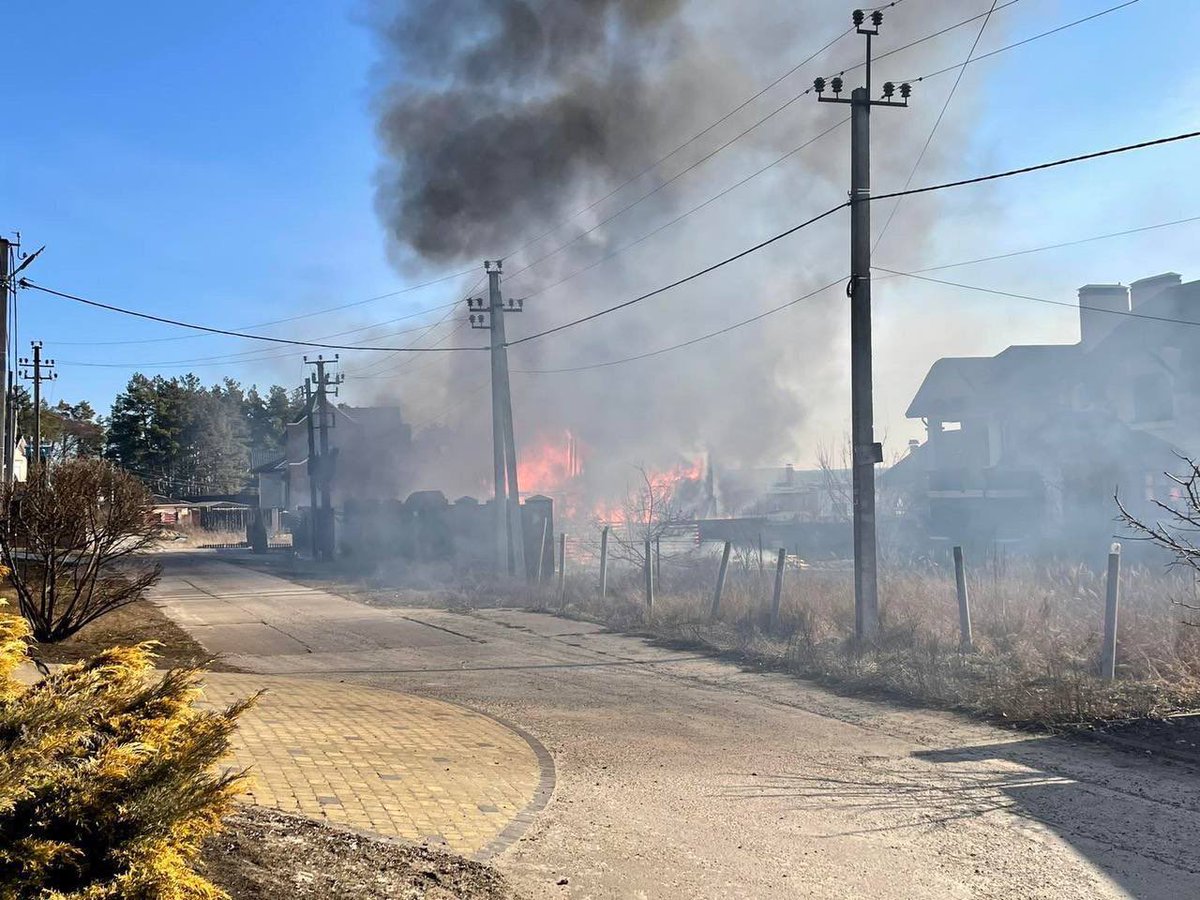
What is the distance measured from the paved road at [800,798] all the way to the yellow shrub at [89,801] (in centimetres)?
171

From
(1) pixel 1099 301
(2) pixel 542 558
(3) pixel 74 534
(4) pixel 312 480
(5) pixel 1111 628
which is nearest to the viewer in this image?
(5) pixel 1111 628

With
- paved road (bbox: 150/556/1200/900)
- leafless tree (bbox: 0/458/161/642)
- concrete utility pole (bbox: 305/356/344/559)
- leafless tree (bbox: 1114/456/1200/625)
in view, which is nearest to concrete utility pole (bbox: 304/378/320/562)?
concrete utility pole (bbox: 305/356/344/559)

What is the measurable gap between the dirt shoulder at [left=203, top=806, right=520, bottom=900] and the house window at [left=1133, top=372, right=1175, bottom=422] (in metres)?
29.5

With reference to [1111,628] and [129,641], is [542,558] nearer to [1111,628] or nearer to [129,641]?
[129,641]

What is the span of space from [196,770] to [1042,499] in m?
27.9

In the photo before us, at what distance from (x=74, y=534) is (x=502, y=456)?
12.1 m

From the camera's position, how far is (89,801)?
307 centimetres

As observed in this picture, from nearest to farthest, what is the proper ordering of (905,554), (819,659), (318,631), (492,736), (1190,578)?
(492,736)
(819,659)
(1190,578)
(318,631)
(905,554)

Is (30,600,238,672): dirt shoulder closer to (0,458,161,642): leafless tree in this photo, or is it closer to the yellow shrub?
(0,458,161,642): leafless tree

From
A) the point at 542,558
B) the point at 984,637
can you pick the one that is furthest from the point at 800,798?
the point at 542,558

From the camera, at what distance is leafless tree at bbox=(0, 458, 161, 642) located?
37.6 feet

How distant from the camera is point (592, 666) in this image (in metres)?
11.3

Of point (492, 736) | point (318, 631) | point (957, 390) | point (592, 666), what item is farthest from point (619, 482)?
point (492, 736)

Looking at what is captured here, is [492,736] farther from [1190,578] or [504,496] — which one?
[504,496]
